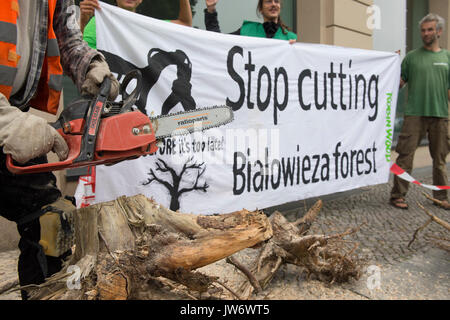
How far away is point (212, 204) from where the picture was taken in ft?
9.72

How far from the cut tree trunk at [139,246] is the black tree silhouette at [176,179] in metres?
1.16

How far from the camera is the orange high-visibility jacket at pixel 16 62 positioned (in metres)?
1.17

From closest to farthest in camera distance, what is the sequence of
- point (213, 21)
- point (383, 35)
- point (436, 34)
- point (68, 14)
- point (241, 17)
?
point (68, 14) → point (213, 21) → point (436, 34) → point (241, 17) → point (383, 35)

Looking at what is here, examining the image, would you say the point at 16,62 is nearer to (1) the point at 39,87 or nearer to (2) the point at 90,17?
(1) the point at 39,87

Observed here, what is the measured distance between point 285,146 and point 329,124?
738mm

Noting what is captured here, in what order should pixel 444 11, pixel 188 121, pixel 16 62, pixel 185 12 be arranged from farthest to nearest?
pixel 444 11
pixel 185 12
pixel 188 121
pixel 16 62

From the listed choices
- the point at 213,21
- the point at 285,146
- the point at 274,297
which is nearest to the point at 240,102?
the point at 285,146

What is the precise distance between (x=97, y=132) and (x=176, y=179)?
1.51 metres

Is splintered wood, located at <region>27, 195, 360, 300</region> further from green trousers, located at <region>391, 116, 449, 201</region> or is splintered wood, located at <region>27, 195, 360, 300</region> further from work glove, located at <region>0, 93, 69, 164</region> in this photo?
green trousers, located at <region>391, 116, 449, 201</region>

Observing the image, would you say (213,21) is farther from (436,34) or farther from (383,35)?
(383,35)

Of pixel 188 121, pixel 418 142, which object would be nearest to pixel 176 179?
pixel 188 121

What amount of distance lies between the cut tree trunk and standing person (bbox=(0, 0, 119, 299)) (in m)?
0.11

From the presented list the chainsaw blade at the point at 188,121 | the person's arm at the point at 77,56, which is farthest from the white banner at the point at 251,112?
the person's arm at the point at 77,56

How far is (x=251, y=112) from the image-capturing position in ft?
10.4
